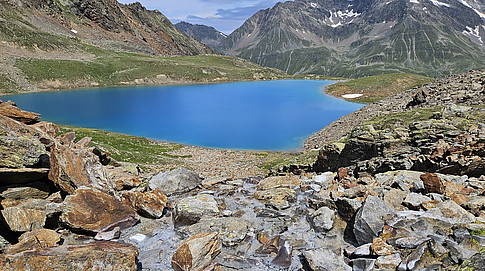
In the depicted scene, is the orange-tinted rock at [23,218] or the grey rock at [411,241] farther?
the orange-tinted rock at [23,218]

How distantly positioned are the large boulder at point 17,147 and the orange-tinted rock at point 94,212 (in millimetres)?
3566

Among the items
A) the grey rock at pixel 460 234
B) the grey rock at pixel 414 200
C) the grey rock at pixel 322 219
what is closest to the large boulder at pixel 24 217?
the grey rock at pixel 322 219

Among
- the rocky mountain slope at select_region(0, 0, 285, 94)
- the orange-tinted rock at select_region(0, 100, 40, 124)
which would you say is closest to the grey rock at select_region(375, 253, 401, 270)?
the orange-tinted rock at select_region(0, 100, 40, 124)

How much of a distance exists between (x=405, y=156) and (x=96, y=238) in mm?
17288

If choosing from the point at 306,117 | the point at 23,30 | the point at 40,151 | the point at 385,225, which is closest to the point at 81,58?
the point at 23,30

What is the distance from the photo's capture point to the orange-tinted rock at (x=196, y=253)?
28.7 ft

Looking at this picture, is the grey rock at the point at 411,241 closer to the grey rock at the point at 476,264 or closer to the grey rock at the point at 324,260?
the grey rock at the point at 324,260

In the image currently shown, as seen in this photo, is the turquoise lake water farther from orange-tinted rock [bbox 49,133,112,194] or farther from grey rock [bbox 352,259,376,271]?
grey rock [bbox 352,259,376,271]

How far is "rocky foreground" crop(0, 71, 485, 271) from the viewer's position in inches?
313

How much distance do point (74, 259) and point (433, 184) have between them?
1394 cm

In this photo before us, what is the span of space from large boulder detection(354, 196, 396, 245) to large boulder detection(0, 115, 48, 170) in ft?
48.9

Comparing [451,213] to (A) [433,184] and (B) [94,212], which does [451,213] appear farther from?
(B) [94,212]

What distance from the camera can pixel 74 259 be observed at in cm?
754

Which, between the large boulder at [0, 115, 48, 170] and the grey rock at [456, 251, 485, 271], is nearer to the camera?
the grey rock at [456, 251, 485, 271]
